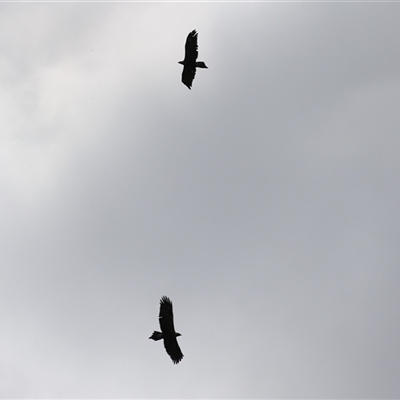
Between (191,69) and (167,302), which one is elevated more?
(191,69)

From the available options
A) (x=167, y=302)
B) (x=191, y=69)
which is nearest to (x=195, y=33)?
(x=191, y=69)

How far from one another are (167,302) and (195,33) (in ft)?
64.0

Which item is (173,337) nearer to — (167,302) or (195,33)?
(167,302)

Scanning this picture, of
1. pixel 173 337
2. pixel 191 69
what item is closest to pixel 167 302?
pixel 173 337

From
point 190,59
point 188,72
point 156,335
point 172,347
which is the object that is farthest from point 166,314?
point 190,59

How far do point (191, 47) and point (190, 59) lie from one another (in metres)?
0.95

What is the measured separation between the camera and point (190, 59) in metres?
45.2

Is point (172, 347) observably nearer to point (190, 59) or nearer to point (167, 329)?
point (167, 329)

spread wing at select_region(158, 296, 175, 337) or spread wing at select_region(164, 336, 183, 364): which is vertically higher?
spread wing at select_region(158, 296, 175, 337)

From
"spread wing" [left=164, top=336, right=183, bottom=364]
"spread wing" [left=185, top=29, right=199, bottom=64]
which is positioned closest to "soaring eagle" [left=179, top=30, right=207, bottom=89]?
"spread wing" [left=185, top=29, right=199, bottom=64]

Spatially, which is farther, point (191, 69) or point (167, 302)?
point (191, 69)

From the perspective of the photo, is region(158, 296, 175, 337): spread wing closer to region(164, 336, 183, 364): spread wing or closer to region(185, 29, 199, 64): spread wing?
region(164, 336, 183, 364): spread wing

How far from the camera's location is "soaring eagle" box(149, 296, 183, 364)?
4247 centimetres

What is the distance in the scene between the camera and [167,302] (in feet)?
139
